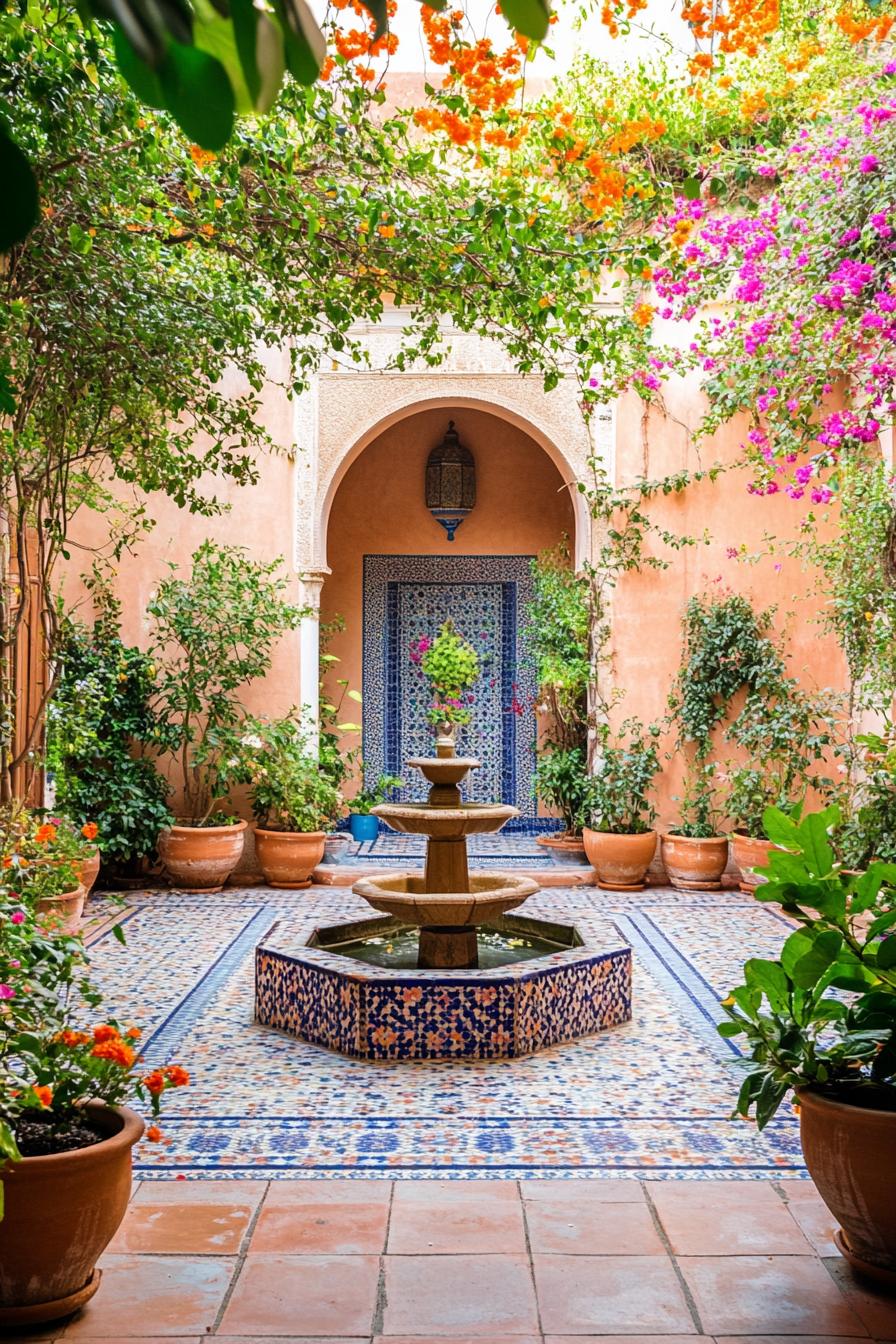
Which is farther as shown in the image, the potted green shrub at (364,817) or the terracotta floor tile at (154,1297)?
the potted green shrub at (364,817)

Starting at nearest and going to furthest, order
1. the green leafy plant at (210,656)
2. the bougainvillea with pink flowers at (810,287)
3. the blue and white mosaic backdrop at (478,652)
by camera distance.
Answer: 1. the bougainvillea with pink flowers at (810,287)
2. the green leafy plant at (210,656)
3. the blue and white mosaic backdrop at (478,652)

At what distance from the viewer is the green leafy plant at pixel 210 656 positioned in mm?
8281

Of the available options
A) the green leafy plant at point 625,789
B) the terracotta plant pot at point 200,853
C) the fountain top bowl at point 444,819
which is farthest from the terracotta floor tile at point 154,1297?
the green leafy plant at point 625,789

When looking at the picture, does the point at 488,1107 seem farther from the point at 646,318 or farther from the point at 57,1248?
the point at 646,318

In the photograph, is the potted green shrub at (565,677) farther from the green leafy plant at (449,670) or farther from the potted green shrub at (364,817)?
the potted green shrub at (364,817)

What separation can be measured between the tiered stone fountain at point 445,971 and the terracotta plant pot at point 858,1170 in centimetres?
211

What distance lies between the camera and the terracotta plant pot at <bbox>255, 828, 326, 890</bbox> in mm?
8352

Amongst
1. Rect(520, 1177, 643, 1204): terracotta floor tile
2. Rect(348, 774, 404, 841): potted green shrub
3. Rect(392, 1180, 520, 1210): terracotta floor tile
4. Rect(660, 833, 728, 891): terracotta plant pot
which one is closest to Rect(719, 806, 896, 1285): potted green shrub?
Rect(520, 1177, 643, 1204): terracotta floor tile

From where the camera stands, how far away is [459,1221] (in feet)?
10.3

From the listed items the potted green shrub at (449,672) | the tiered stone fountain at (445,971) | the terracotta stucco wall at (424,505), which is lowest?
the tiered stone fountain at (445,971)

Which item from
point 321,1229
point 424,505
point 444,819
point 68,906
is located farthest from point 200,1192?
point 424,505

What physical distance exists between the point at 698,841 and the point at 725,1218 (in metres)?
5.21

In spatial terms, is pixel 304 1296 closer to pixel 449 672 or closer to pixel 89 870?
pixel 89 870

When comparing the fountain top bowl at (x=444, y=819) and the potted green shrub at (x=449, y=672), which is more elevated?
the potted green shrub at (x=449, y=672)
